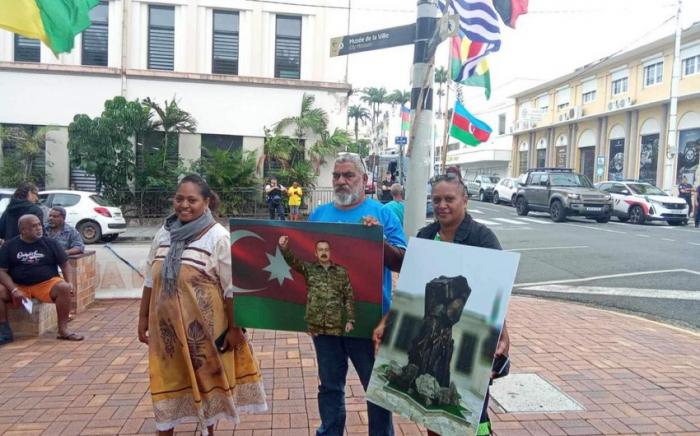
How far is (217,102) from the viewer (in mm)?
19406

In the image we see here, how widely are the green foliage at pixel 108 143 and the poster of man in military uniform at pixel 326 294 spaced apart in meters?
16.0

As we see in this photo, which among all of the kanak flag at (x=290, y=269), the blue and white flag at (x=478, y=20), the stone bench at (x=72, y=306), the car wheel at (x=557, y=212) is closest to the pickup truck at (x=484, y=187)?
the car wheel at (x=557, y=212)

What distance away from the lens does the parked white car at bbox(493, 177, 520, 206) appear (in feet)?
92.4

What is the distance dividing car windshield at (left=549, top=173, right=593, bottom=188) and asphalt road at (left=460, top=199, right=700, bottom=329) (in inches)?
138

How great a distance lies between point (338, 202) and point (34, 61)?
20.0 metres

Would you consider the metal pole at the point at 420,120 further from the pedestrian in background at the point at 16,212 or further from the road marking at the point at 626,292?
the pedestrian in background at the point at 16,212

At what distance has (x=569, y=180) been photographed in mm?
19922

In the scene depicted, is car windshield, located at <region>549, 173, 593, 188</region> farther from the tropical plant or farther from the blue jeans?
the blue jeans

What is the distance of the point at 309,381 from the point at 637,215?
1848 cm

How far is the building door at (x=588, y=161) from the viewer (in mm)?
34750

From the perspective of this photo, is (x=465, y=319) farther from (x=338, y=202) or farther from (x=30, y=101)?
(x=30, y=101)

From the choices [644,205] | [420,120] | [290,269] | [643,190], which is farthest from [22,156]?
[643,190]

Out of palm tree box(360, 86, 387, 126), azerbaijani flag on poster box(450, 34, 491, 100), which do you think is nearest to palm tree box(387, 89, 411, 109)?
palm tree box(360, 86, 387, 126)

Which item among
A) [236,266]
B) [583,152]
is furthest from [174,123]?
[583,152]
